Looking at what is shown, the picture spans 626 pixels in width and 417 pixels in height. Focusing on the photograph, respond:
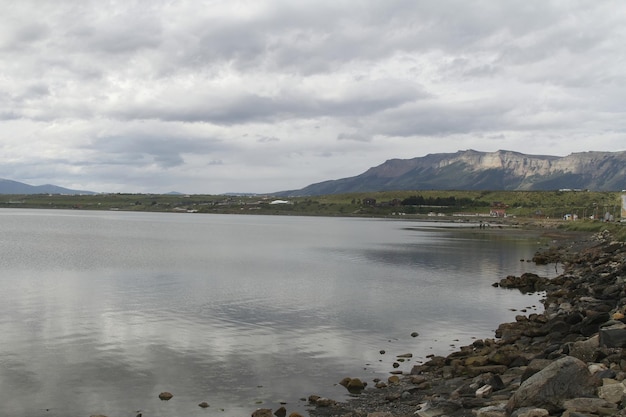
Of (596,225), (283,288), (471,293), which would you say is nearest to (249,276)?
(283,288)

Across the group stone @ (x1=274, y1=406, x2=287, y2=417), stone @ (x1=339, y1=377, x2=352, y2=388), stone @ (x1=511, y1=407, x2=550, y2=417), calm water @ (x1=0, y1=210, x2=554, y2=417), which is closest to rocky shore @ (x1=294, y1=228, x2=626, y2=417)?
stone @ (x1=511, y1=407, x2=550, y2=417)

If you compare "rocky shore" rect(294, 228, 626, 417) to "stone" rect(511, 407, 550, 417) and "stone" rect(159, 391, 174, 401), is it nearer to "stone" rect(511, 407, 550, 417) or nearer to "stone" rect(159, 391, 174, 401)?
"stone" rect(511, 407, 550, 417)

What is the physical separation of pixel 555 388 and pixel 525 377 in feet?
9.74

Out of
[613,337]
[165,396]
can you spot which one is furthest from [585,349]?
[165,396]

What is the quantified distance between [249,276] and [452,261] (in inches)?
1230

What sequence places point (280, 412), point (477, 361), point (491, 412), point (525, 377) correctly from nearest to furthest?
point (491, 412)
point (525, 377)
point (280, 412)
point (477, 361)

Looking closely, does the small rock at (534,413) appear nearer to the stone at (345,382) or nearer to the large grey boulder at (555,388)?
the large grey boulder at (555,388)

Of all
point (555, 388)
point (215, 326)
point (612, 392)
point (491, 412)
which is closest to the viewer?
point (612, 392)

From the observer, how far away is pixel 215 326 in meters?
32.7

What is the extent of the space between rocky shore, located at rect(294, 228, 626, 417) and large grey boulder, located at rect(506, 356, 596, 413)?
25mm

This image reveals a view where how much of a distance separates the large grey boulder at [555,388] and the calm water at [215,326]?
305 inches

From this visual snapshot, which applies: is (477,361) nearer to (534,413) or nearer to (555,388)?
(555,388)

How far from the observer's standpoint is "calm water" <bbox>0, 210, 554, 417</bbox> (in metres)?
21.4

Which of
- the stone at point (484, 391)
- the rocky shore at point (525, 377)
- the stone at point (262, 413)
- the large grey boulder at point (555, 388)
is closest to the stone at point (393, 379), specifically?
the rocky shore at point (525, 377)
